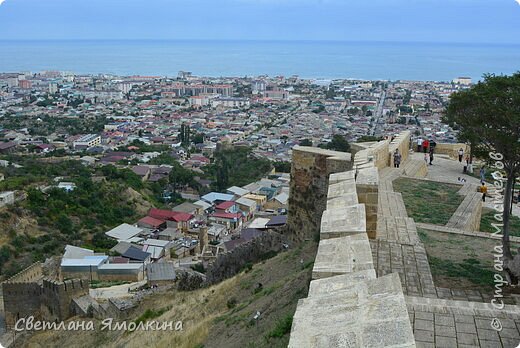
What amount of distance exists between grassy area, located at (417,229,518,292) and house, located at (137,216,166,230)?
699 inches

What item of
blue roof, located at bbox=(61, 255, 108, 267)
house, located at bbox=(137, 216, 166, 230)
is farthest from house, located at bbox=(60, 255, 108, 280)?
house, located at bbox=(137, 216, 166, 230)

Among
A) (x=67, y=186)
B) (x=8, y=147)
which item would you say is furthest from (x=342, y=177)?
(x=8, y=147)

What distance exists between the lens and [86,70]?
133250 mm

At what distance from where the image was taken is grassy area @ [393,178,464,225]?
250 inches

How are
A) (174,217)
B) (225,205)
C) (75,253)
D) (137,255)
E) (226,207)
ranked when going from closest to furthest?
(75,253) < (137,255) < (174,217) < (226,207) < (225,205)

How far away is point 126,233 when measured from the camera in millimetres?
20719

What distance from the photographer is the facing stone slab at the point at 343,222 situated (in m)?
3.78

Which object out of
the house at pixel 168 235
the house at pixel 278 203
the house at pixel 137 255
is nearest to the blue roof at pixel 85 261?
the house at pixel 137 255

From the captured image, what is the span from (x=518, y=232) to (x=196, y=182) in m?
25.0

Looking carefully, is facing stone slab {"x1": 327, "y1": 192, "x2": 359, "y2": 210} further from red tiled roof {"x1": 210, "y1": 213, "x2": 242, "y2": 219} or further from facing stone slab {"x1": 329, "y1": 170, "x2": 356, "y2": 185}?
red tiled roof {"x1": 210, "y1": 213, "x2": 242, "y2": 219}

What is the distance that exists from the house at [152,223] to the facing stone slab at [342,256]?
19128mm

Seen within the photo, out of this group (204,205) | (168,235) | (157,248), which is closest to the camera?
(157,248)

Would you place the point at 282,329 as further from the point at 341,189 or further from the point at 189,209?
the point at 189,209

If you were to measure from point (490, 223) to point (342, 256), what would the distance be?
4.82 m
